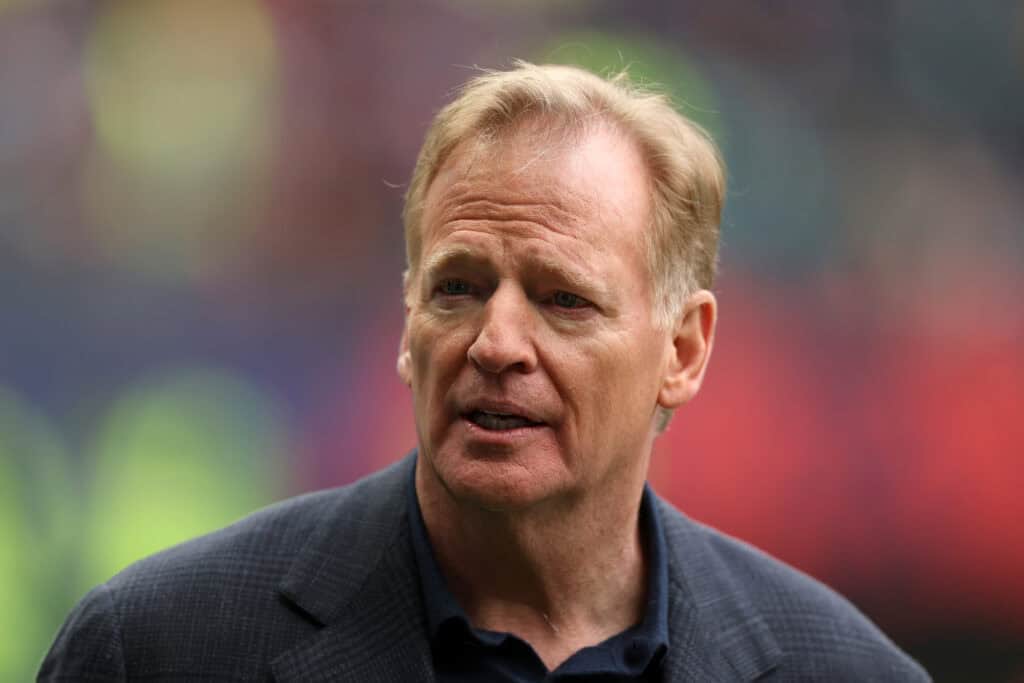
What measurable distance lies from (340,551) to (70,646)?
57cm

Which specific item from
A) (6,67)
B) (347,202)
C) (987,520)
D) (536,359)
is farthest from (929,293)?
(6,67)

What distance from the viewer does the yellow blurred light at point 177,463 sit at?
4.93m

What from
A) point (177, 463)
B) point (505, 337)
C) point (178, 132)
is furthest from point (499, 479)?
point (178, 132)

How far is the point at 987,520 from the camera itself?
5402 mm

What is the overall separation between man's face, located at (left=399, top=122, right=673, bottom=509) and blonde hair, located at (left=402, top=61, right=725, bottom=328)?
0.05 meters

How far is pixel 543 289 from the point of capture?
2.64 metres

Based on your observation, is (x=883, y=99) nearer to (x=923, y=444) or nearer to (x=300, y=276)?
(x=923, y=444)

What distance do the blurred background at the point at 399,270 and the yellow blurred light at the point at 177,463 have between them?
0.01m

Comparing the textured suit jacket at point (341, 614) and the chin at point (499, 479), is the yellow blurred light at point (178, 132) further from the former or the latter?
the chin at point (499, 479)

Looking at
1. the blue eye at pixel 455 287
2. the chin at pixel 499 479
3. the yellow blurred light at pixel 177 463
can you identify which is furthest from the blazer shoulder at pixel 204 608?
the yellow blurred light at pixel 177 463

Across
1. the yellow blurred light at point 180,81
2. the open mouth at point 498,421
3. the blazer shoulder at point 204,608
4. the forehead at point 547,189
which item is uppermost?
the yellow blurred light at point 180,81

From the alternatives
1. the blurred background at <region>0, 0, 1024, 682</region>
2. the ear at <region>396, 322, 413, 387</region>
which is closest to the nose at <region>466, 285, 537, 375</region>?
the ear at <region>396, 322, 413, 387</region>

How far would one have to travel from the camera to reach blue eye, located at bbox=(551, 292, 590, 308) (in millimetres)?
2652

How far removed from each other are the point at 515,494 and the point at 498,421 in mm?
150
